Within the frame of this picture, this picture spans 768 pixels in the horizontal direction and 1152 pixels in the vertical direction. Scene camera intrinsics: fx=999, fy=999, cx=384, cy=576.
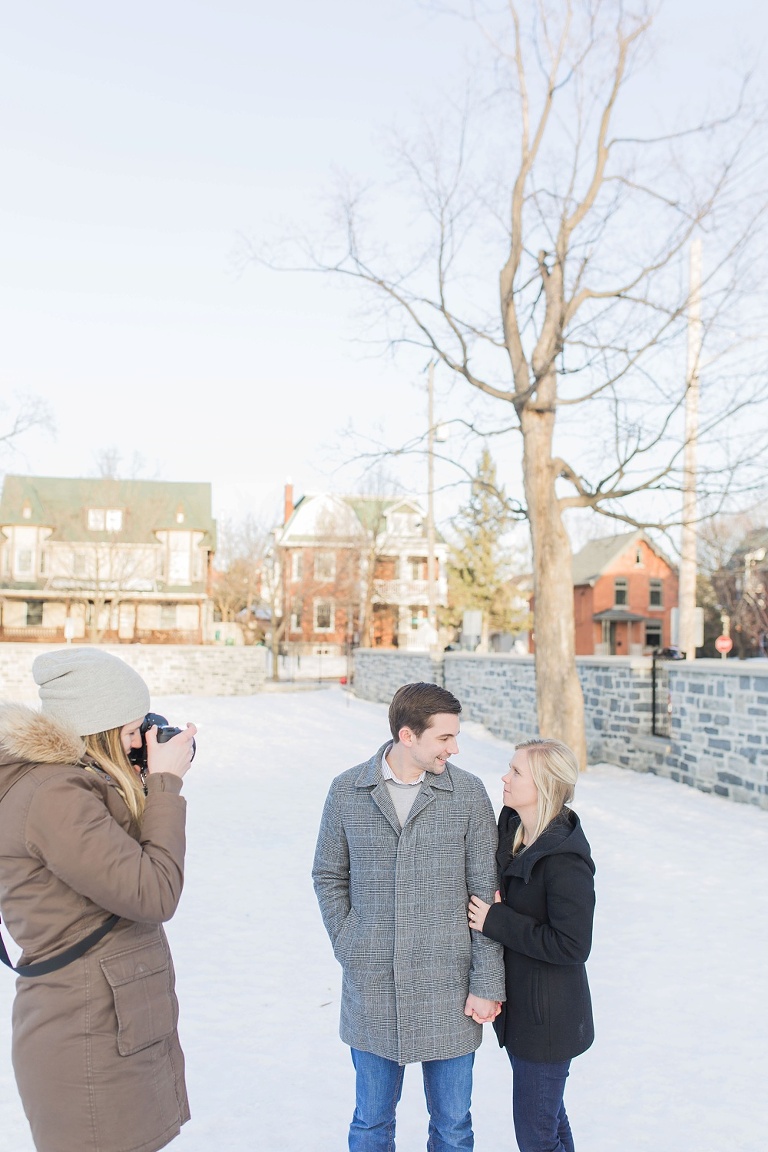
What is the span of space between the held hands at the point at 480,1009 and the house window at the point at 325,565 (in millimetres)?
40978

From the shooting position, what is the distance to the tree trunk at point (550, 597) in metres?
12.4

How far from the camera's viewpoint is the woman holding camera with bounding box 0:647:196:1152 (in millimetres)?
1994

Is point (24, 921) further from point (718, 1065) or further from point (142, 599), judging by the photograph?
point (142, 599)

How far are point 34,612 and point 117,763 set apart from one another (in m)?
38.9

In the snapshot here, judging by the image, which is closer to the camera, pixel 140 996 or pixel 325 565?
pixel 140 996

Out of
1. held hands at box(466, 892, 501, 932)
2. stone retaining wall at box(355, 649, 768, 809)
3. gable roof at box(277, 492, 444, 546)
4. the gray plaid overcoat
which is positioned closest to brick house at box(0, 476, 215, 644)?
gable roof at box(277, 492, 444, 546)

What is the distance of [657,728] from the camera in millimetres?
12555

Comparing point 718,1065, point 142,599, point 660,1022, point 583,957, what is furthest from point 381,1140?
point 142,599

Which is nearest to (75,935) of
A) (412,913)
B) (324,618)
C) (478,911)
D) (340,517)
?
(412,913)

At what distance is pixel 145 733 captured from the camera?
236cm

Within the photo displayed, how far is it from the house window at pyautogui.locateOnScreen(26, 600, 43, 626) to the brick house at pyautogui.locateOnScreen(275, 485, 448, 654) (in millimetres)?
9436

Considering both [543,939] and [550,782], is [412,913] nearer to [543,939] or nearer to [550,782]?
[543,939]

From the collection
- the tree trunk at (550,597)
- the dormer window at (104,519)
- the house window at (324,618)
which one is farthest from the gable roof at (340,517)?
the tree trunk at (550,597)

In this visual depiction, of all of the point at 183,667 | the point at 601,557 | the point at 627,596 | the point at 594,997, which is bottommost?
the point at 594,997
